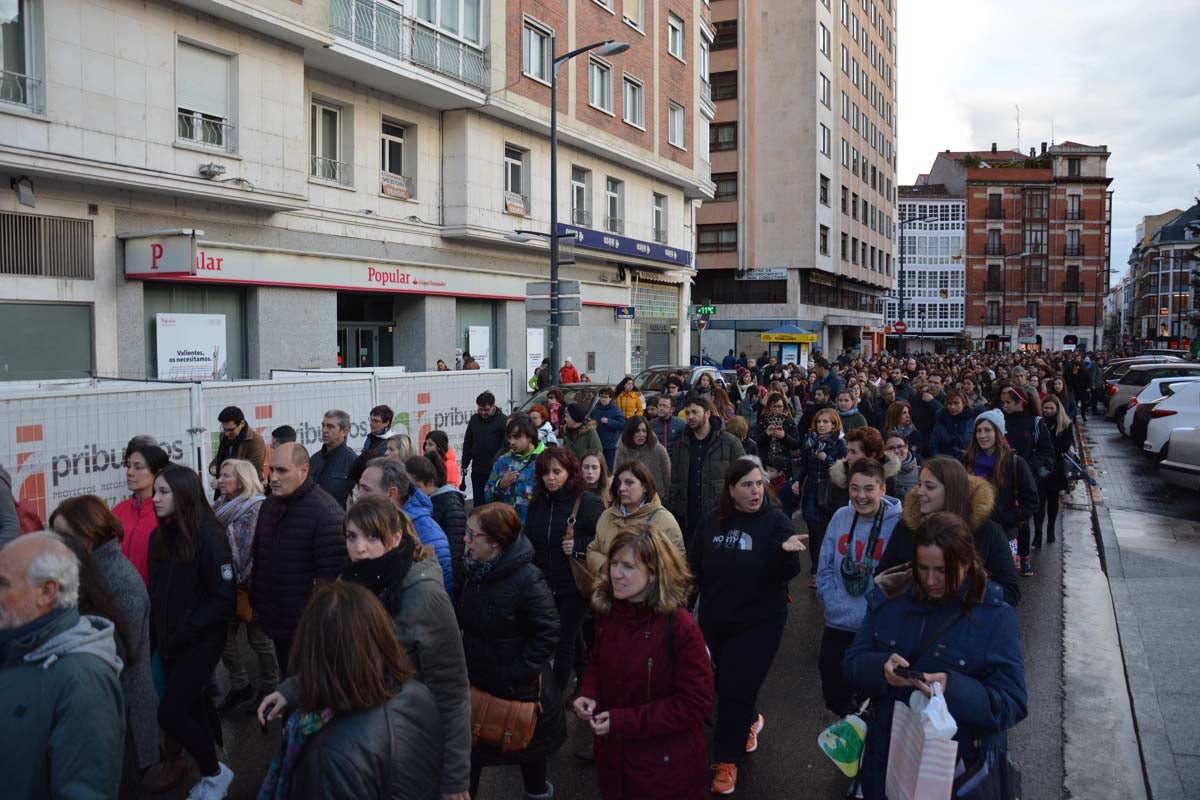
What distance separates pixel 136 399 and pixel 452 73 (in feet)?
50.2

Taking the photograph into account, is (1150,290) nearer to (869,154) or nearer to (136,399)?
(869,154)

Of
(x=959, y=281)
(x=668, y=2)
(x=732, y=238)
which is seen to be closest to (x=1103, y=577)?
(x=668, y=2)

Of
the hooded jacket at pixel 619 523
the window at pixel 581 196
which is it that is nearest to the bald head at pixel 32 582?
the hooded jacket at pixel 619 523

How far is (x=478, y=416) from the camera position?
33.8 feet

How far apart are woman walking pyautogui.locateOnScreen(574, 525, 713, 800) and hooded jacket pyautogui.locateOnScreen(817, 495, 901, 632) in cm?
165

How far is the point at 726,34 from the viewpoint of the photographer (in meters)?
50.9

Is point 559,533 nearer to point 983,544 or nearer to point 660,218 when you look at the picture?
point 983,544

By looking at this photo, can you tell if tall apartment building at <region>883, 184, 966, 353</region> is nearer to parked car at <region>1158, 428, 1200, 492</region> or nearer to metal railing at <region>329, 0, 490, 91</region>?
metal railing at <region>329, 0, 490, 91</region>

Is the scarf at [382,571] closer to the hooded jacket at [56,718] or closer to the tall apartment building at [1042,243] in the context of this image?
the hooded jacket at [56,718]

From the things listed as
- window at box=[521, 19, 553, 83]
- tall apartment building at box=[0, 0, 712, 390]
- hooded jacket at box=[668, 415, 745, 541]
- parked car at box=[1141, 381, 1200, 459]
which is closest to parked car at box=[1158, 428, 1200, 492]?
parked car at box=[1141, 381, 1200, 459]

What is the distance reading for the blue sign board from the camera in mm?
26731

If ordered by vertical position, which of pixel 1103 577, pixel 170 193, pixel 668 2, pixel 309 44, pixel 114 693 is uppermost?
pixel 668 2

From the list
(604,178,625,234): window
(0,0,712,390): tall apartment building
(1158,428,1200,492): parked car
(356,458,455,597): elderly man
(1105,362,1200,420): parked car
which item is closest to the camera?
(356,458,455,597): elderly man

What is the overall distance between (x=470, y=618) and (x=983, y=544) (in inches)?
102
